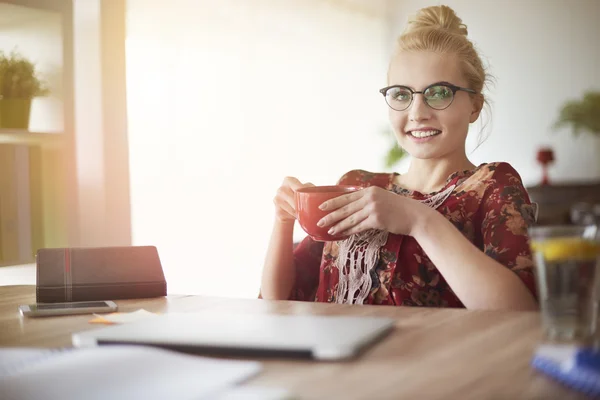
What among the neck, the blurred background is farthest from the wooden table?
the blurred background

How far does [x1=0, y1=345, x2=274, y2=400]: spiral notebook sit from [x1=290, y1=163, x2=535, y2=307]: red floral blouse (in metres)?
0.70

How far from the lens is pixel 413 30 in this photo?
4.95ft

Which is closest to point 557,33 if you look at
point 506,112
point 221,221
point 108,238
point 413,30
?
point 506,112

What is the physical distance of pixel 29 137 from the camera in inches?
108

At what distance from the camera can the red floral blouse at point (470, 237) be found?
1.26 metres

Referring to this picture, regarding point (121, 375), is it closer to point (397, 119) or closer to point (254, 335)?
point (254, 335)

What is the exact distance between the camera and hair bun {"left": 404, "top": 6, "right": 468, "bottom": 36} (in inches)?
60.1

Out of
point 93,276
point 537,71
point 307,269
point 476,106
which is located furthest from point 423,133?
point 537,71

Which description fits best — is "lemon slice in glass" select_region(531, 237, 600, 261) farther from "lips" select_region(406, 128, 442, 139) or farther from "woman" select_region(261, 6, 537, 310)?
"lips" select_region(406, 128, 442, 139)

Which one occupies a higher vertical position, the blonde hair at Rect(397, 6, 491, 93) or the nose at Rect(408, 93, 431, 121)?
the blonde hair at Rect(397, 6, 491, 93)

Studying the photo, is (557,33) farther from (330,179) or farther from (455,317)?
(455,317)

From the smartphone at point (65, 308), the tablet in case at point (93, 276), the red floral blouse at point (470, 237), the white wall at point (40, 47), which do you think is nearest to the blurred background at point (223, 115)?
the white wall at point (40, 47)

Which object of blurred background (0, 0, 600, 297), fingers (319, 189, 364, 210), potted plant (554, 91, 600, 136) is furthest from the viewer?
potted plant (554, 91, 600, 136)

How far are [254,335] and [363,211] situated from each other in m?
0.45
